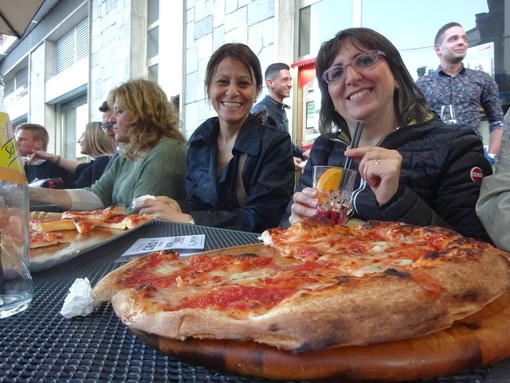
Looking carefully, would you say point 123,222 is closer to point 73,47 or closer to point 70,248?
point 70,248

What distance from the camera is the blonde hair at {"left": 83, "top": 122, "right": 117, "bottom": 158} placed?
464 cm

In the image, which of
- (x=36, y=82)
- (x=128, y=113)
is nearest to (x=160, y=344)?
(x=128, y=113)

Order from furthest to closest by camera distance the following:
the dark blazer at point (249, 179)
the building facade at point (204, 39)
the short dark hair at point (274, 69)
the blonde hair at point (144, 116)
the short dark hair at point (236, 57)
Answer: the short dark hair at point (274, 69) → the building facade at point (204, 39) → the blonde hair at point (144, 116) → the short dark hair at point (236, 57) → the dark blazer at point (249, 179)

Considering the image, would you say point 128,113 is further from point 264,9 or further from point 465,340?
point 264,9

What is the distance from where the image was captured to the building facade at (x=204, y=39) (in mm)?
3738

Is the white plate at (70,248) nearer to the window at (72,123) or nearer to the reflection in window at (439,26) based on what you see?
the reflection in window at (439,26)

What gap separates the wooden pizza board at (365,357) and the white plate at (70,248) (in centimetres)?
57

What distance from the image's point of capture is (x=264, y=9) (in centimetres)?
508

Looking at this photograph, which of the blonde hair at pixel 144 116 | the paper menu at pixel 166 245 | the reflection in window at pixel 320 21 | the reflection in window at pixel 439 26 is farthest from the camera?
the reflection in window at pixel 320 21

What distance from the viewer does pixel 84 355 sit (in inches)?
20.7

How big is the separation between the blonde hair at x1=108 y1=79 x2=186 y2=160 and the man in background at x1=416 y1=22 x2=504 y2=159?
76.0 inches

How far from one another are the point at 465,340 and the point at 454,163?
118 cm

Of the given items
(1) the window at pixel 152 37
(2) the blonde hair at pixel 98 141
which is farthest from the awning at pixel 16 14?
(1) the window at pixel 152 37

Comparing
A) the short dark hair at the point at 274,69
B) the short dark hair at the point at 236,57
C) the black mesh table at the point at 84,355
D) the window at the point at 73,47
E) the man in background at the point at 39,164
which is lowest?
the black mesh table at the point at 84,355
